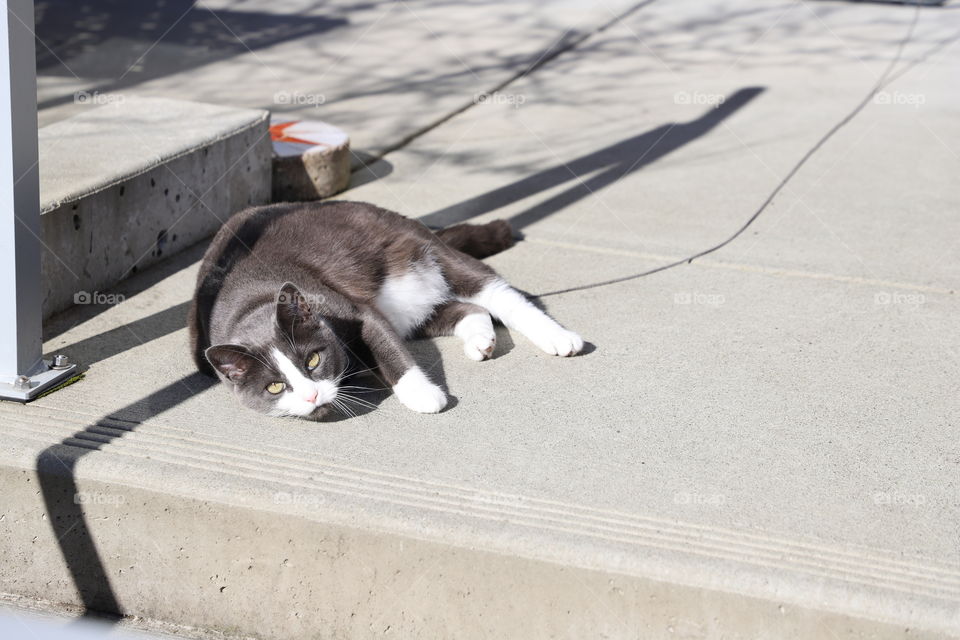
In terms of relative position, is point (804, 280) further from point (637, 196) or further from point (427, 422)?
point (427, 422)

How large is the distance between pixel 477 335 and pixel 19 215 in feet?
5.05

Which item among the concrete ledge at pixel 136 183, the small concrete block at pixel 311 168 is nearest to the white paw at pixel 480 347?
the concrete ledge at pixel 136 183

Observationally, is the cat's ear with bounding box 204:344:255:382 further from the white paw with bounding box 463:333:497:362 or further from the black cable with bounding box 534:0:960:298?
the black cable with bounding box 534:0:960:298

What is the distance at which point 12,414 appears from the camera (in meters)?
3.05

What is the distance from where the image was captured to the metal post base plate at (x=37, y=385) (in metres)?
3.12

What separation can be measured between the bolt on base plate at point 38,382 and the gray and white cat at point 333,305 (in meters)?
0.42

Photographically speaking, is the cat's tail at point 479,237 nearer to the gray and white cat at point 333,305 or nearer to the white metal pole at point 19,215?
the gray and white cat at point 333,305

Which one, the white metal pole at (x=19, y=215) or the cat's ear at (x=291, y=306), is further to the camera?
the cat's ear at (x=291, y=306)

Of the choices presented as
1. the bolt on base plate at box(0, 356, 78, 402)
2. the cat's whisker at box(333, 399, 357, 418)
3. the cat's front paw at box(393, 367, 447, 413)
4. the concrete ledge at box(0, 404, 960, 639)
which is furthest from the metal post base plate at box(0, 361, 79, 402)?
the cat's front paw at box(393, 367, 447, 413)

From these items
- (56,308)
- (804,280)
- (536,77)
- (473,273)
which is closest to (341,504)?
(473,273)

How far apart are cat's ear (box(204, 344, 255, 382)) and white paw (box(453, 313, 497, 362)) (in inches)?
32.4

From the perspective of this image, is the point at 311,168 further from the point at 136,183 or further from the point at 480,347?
the point at 480,347

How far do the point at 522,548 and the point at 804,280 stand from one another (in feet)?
7.59

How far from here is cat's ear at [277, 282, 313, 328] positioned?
121 inches
